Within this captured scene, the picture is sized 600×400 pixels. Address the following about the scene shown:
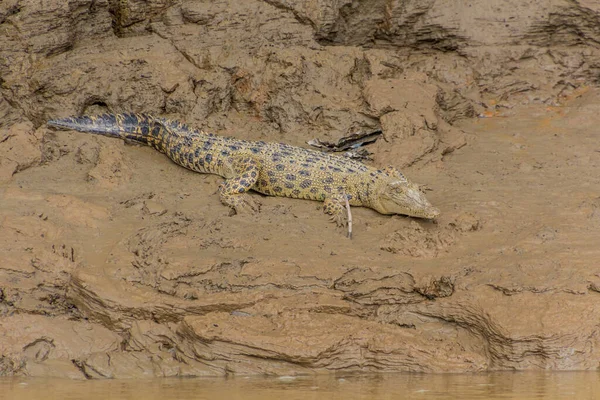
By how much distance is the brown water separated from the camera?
240 inches

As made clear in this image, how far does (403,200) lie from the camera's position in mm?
8531

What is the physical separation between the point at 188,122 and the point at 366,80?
6.49 feet

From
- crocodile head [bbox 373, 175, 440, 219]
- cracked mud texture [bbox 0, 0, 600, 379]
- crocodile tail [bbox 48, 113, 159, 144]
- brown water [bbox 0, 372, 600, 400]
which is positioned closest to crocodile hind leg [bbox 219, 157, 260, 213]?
cracked mud texture [bbox 0, 0, 600, 379]

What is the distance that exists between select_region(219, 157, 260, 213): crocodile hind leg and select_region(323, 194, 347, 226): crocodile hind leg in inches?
25.7

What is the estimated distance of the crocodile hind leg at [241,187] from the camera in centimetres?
857

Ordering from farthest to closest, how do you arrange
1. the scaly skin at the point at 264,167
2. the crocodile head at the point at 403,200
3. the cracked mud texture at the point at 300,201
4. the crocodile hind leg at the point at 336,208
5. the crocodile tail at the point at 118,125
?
the crocodile tail at the point at 118,125, the scaly skin at the point at 264,167, the crocodile hind leg at the point at 336,208, the crocodile head at the point at 403,200, the cracked mud texture at the point at 300,201

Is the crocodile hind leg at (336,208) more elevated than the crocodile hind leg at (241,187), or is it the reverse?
the crocodile hind leg at (241,187)

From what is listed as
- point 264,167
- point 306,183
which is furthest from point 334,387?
point 264,167

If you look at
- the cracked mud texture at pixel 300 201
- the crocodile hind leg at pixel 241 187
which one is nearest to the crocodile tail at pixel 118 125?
the cracked mud texture at pixel 300 201

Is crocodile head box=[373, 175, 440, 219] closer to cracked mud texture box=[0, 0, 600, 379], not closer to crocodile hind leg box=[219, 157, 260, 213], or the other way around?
cracked mud texture box=[0, 0, 600, 379]

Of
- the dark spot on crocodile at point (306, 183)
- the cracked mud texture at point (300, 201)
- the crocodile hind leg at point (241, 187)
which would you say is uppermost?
the cracked mud texture at point (300, 201)

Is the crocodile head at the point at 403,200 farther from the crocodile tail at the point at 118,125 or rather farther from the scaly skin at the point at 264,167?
the crocodile tail at the point at 118,125

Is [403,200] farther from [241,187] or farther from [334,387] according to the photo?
[334,387]

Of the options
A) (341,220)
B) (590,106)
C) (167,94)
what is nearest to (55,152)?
(167,94)
